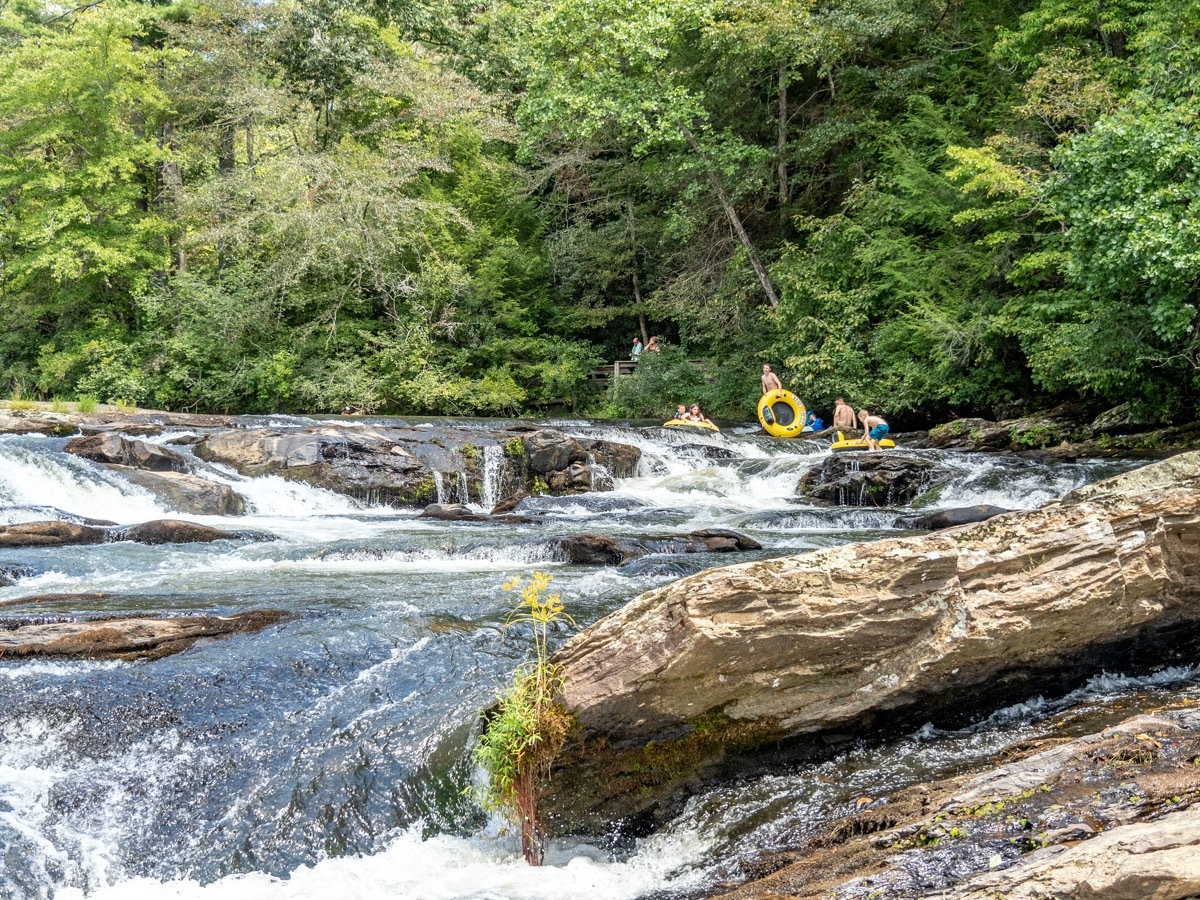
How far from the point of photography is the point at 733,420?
76.1ft

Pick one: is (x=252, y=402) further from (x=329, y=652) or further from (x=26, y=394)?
(x=329, y=652)

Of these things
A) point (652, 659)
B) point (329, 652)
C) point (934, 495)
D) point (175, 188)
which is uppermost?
point (175, 188)

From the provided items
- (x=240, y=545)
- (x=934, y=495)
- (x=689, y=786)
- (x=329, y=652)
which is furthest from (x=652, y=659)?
(x=934, y=495)

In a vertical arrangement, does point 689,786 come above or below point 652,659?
below

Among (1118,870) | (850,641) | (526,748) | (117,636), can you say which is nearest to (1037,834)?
(1118,870)

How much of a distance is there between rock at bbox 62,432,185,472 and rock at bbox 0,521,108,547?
11.0ft

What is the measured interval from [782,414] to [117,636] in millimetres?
17016

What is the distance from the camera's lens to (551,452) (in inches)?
616

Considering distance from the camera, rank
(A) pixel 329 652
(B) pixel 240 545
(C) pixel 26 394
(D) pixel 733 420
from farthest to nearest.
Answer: (C) pixel 26 394 → (D) pixel 733 420 → (B) pixel 240 545 → (A) pixel 329 652

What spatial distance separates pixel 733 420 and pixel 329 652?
18.5 metres

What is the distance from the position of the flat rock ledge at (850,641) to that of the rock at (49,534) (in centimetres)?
772

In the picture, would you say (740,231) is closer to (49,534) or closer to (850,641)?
(49,534)

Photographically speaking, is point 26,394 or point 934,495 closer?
point 934,495

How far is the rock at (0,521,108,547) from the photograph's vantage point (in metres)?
9.43
